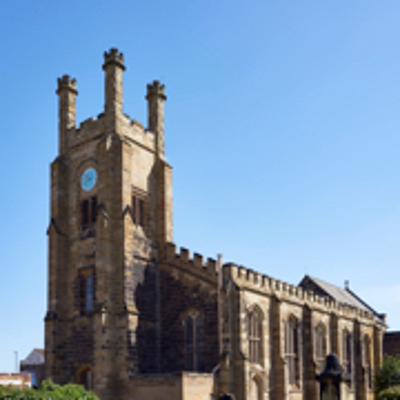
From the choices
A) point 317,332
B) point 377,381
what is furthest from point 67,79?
point 377,381

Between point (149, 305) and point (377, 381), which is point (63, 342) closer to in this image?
point (149, 305)

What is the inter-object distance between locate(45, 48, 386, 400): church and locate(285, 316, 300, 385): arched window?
88 mm

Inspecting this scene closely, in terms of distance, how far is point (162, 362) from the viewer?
32.0 meters

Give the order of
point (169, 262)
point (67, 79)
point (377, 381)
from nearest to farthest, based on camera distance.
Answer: point (169, 262)
point (67, 79)
point (377, 381)

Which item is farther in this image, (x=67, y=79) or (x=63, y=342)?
(x=67, y=79)

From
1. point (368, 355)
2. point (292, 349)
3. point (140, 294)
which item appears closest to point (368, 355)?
point (368, 355)

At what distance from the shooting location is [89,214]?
110 feet

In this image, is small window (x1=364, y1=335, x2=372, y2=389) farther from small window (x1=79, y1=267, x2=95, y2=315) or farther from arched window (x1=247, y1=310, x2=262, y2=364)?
small window (x1=79, y1=267, x2=95, y2=315)

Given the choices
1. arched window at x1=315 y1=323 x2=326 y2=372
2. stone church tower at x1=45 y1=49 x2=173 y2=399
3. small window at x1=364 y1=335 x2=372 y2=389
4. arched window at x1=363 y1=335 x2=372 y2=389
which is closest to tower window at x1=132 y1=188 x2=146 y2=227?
stone church tower at x1=45 y1=49 x2=173 y2=399

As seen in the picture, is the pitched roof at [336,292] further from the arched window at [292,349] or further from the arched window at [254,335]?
the arched window at [254,335]

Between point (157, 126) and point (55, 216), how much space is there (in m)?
8.74

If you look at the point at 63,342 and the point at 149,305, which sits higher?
the point at 149,305

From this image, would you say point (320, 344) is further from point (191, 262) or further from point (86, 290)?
point (86, 290)

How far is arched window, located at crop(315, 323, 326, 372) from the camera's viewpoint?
133 feet
